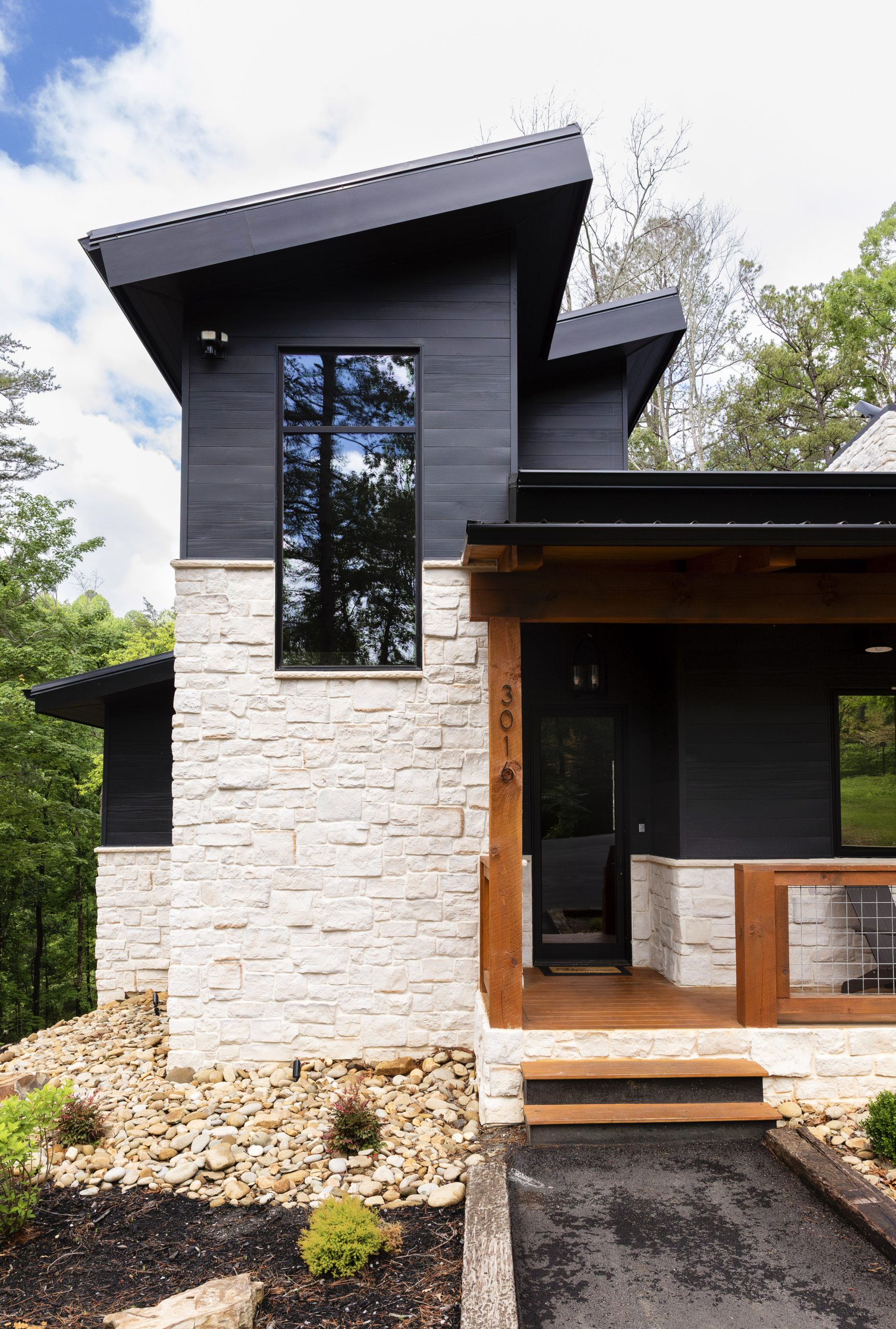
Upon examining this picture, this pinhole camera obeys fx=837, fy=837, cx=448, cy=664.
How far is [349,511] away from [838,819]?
3861mm

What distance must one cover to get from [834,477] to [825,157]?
21860mm

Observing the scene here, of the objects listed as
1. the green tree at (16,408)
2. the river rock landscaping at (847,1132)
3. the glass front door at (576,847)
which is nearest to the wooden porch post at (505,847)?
the river rock landscaping at (847,1132)

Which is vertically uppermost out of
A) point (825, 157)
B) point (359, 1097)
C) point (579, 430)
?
point (825, 157)

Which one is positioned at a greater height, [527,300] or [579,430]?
[527,300]

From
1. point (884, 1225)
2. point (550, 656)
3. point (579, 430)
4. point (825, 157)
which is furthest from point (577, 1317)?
point (825, 157)

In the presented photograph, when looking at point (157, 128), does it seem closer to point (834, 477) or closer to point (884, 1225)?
point (834, 477)

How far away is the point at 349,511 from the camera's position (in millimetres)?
5551

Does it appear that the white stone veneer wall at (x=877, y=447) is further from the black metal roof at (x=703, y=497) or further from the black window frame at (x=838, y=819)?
the black window frame at (x=838, y=819)

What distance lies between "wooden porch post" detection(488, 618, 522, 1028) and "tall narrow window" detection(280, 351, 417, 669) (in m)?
1.36

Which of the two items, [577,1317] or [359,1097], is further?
[359,1097]

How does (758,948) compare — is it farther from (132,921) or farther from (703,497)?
(132,921)

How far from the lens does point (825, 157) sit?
22016 mm

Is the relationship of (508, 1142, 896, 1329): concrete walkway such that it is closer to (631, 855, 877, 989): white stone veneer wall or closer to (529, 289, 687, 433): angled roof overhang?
(631, 855, 877, 989): white stone veneer wall

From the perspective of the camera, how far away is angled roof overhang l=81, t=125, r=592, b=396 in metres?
5.16
